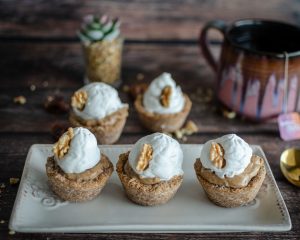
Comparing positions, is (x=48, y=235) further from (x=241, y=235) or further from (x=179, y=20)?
(x=179, y=20)

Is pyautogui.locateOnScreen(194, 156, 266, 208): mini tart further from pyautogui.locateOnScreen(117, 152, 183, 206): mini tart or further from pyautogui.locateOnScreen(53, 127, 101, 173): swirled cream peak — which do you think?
pyautogui.locateOnScreen(53, 127, 101, 173): swirled cream peak

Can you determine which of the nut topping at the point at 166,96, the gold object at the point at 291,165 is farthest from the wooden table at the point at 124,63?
the nut topping at the point at 166,96

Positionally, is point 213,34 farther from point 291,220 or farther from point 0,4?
point 291,220

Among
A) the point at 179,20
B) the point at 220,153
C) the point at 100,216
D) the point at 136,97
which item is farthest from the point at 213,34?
the point at 100,216

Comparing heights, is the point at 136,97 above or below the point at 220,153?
below

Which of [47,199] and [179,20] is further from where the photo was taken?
[179,20]

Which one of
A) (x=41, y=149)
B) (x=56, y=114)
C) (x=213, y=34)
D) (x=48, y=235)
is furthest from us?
(x=213, y=34)

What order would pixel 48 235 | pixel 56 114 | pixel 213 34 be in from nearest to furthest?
pixel 48 235 < pixel 56 114 < pixel 213 34
